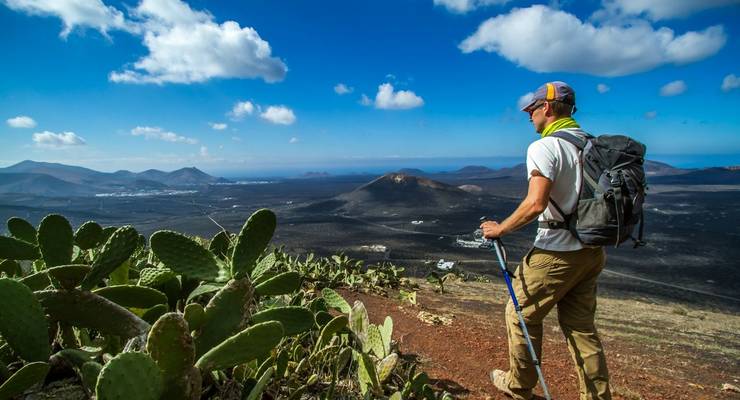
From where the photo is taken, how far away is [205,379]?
1.67m

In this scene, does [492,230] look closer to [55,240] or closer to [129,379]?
[129,379]

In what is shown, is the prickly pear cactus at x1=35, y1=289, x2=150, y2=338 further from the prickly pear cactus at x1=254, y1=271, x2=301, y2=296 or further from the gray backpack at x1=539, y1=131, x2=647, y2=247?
the gray backpack at x1=539, y1=131, x2=647, y2=247

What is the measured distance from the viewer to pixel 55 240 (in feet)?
5.27

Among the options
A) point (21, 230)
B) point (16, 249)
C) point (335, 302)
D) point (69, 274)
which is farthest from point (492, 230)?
point (21, 230)

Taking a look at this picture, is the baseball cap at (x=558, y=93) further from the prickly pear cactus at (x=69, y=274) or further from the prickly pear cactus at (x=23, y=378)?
the prickly pear cactus at (x=23, y=378)

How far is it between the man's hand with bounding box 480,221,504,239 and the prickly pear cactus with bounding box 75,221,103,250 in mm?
2539

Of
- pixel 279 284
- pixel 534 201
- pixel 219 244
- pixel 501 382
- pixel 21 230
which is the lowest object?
pixel 501 382

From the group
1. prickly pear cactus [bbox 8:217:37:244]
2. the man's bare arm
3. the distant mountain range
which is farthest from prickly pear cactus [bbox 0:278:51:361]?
the distant mountain range

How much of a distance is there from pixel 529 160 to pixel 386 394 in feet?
6.13

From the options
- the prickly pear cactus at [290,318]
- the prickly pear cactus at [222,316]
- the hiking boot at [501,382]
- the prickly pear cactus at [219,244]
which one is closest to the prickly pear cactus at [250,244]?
the prickly pear cactus at [222,316]

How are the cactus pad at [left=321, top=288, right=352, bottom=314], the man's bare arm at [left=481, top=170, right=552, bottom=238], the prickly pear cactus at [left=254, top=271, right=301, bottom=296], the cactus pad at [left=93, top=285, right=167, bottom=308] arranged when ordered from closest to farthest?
1. the cactus pad at [left=93, top=285, right=167, bottom=308]
2. the prickly pear cactus at [left=254, top=271, right=301, bottom=296]
3. the man's bare arm at [left=481, top=170, right=552, bottom=238]
4. the cactus pad at [left=321, top=288, right=352, bottom=314]

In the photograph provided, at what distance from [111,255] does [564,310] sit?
294cm

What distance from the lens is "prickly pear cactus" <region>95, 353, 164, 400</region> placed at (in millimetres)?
946

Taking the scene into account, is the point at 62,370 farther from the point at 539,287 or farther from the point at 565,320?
the point at 565,320
